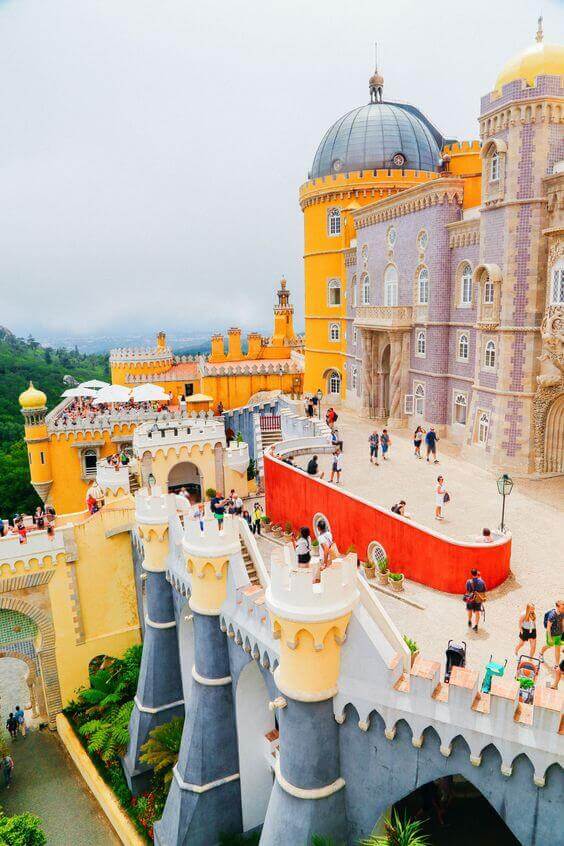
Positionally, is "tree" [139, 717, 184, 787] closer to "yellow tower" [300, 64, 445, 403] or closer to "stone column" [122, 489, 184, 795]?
"stone column" [122, 489, 184, 795]

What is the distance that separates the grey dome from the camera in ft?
113

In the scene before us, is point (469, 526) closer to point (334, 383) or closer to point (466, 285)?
point (466, 285)

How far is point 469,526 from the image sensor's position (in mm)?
17484

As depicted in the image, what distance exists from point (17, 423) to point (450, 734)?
61.8m

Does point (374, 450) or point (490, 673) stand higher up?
point (374, 450)

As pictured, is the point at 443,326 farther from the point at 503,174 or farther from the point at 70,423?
the point at 70,423

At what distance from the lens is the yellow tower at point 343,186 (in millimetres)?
34562

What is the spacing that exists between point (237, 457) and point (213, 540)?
16.7 metres

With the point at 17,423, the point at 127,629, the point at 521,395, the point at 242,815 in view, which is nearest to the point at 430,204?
the point at 521,395

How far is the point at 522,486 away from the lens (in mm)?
21000

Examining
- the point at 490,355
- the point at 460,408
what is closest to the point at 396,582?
the point at 490,355

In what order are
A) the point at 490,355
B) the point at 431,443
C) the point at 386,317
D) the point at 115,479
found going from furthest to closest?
the point at 386,317 → the point at 115,479 → the point at 431,443 → the point at 490,355

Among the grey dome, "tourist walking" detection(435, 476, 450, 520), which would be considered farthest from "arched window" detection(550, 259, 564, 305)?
the grey dome

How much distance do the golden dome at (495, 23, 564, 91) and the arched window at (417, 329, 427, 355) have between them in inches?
443
